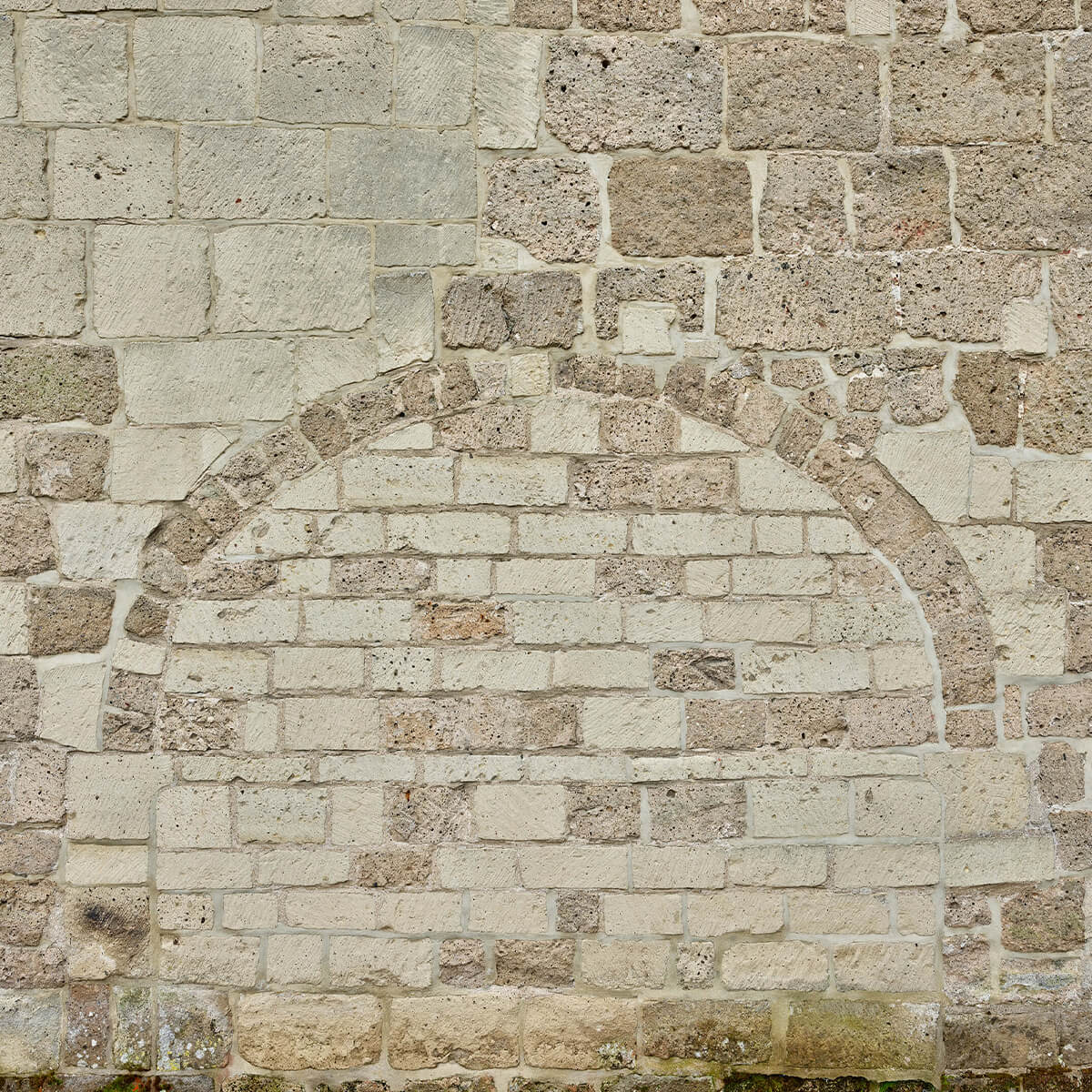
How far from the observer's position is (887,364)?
3193 mm

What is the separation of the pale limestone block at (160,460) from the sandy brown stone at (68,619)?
1.03 feet

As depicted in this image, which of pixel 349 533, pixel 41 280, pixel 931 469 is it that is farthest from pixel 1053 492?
pixel 41 280

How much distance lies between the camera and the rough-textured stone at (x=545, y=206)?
3.14 metres

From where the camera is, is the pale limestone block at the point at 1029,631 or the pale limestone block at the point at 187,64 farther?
the pale limestone block at the point at 1029,631

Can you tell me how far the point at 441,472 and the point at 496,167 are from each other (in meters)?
0.94

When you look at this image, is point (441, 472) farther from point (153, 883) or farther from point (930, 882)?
point (930, 882)

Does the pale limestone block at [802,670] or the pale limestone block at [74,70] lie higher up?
Answer: the pale limestone block at [74,70]

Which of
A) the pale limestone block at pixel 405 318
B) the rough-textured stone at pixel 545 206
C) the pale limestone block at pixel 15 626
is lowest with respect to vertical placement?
the pale limestone block at pixel 15 626

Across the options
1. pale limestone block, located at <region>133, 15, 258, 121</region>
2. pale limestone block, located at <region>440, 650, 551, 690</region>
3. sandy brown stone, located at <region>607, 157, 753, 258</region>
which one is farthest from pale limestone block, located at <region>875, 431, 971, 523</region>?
pale limestone block, located at <region>133, 15, 258, 121</region>

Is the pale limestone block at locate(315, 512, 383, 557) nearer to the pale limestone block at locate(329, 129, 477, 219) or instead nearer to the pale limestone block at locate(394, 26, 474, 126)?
the pale limestone block at locate(329, 129, 477, 219)

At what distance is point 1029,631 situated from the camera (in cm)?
321

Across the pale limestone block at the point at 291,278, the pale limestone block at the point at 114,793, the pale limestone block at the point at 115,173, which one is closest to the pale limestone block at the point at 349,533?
the pale limestone block at the point at 291,278

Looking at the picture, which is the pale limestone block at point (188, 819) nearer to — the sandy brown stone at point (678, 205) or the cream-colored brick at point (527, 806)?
the cream-colored brick at point (527, 806)

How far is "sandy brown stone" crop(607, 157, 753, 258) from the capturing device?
316 centimetres
